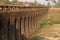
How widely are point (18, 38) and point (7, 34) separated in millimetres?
3319

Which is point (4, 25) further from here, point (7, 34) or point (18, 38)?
point (18, 38)

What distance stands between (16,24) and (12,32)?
202cm

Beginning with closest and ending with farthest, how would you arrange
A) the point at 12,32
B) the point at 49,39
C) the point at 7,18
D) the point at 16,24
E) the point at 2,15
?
the point at 2,15 < the point at 7,18 < the point at 12,32 < the point at 16,24 < the point at 49,39

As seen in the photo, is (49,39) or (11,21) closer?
(11,21)

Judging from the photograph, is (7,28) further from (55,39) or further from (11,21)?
(55,39)

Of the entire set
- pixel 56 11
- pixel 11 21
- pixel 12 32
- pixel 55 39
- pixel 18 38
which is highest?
pixel 11 21

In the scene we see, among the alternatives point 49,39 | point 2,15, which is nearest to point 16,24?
point 2,15

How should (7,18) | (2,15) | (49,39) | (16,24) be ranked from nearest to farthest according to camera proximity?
(2,15)
(7,18)
(16,24)
(49,39)

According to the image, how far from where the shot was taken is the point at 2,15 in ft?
50.4

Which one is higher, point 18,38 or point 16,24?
point 16,24

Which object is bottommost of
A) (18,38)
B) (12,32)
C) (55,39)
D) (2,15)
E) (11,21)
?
(55,39)

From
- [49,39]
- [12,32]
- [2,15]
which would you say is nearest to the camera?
[2,15]

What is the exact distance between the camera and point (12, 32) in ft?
58.3

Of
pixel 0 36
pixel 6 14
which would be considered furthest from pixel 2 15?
pixel 0 36
